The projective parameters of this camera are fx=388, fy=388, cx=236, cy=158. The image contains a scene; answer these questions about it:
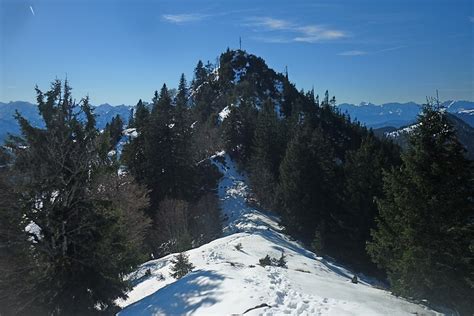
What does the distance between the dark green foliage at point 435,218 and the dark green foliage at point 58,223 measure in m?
11.3

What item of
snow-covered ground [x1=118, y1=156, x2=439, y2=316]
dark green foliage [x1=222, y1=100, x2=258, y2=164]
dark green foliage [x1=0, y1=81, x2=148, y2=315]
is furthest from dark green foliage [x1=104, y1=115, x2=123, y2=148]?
dark green foliage [x1=222, y1=100, x2=258, y2=164]

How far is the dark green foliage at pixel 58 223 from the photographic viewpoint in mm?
14484

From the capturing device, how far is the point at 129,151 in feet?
143

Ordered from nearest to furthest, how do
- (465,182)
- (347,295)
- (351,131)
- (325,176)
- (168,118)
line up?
(347,295) < (465,182) < (325,176) < (168,118) < (351,131)

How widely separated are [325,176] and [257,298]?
1320 inches

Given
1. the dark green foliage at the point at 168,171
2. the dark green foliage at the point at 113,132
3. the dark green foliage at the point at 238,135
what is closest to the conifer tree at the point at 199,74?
the dark green foliage at the point at 113,132

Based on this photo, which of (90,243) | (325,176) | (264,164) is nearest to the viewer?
(90,243)

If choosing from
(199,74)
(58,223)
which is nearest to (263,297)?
(58,223)

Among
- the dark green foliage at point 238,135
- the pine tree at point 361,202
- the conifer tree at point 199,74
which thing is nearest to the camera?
the pine tree at point 361,202

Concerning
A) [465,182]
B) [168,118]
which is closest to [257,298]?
[465,182]

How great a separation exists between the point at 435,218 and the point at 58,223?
1403 cm

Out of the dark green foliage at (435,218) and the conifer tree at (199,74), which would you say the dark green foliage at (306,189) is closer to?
the dark green foliage at (435,218)

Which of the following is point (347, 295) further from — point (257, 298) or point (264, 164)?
point (264, 164)

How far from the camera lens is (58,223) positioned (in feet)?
48.8
